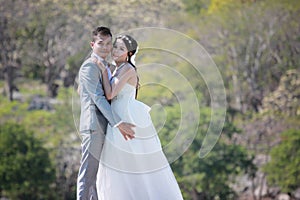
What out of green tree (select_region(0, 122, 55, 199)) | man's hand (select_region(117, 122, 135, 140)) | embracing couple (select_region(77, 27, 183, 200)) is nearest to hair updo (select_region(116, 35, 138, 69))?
embracing couple (select_region(77, 27, 183, 200))

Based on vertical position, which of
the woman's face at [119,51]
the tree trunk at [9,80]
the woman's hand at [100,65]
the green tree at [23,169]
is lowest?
the green tree at [23,169]

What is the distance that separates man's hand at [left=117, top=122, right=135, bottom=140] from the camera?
4.65 meters

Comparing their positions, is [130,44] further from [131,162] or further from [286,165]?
[286,165]

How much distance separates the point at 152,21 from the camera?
19.0m

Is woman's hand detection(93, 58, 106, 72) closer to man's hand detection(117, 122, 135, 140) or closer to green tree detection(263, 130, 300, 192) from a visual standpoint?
man's hand detection(117, 122, 135, 140)

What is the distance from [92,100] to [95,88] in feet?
0.22

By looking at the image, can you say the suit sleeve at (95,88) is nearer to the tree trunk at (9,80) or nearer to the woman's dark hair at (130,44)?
the woman's dark hair at (130,44)

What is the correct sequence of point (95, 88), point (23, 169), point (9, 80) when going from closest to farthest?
1. point (95, 88)
2. point (23, 169)
3. point (9, 80)

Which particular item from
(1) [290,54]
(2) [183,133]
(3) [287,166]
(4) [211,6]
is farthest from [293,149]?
(2) [183,133]

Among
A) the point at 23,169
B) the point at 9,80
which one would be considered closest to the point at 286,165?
the point at 23,169

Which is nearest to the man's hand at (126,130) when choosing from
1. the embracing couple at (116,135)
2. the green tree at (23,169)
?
the embracing couple at (116,135)

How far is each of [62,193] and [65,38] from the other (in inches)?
239

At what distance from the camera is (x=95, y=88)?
181 inches

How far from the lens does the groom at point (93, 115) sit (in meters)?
4.58
